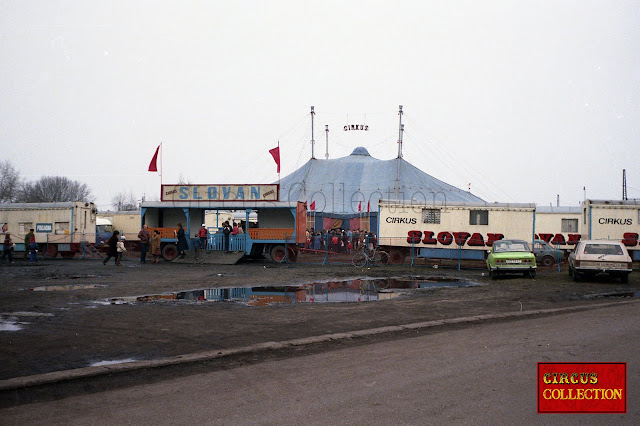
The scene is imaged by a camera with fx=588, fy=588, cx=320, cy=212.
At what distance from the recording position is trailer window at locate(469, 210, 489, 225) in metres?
30.4

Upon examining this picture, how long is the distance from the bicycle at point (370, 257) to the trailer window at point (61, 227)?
58.0ft

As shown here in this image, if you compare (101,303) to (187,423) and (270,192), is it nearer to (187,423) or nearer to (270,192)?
(187,423)

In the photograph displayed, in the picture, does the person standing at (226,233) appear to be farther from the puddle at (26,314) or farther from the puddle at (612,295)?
the puddle at (26,314)

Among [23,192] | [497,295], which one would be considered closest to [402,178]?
[497,295]

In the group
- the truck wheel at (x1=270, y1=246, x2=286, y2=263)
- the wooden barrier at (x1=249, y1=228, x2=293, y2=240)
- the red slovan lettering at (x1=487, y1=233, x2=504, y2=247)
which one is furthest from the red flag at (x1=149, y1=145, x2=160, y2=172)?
the red slovan lettering at (x1=487, y1=233, x2=504, y2=247)

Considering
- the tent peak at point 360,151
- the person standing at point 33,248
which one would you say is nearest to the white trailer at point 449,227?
the person standing at point 33,248

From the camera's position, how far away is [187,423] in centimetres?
541

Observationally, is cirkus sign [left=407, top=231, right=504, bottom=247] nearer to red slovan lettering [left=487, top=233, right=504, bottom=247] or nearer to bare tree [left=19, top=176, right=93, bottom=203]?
red slovan lettering [left=487, top=233, right=504, bottom=247]

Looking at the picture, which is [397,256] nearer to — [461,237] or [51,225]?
[461,237]

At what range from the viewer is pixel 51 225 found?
115 feet

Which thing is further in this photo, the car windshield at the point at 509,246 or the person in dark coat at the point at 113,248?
the person in dark coat at the point at 113,248

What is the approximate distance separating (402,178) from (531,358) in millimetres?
47779

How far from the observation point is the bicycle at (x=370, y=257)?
1129 inches

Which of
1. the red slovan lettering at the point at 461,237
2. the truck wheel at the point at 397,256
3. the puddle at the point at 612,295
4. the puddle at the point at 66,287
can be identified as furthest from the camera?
the truck wheel at the point at 397,256
